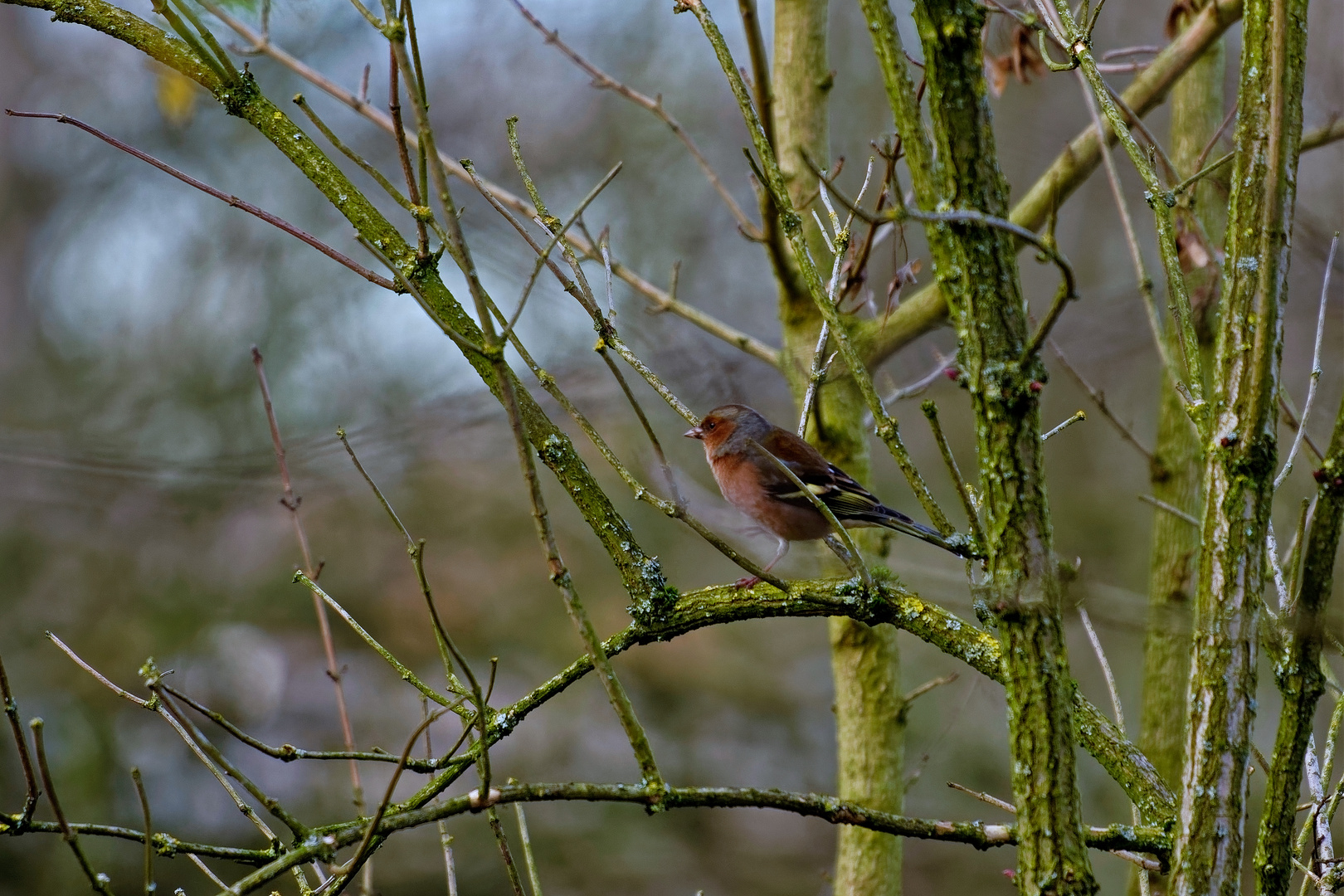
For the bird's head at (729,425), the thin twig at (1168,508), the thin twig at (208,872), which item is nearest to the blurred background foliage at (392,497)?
the bird's head at (729,425)

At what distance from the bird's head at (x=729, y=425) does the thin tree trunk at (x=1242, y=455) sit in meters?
2.55

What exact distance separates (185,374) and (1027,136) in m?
6.83

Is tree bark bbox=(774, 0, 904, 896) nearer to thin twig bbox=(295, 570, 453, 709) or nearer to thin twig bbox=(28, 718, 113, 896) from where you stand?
thin twig bbox=(295, 570, 453, 709)

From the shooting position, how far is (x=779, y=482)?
385 centimetres

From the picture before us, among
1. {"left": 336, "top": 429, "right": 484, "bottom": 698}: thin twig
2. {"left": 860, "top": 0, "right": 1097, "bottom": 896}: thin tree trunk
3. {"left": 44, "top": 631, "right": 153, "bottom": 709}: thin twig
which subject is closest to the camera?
{"left": 860, "top": 0, "right": 1097, "bottom": 896}: thin tree trunk

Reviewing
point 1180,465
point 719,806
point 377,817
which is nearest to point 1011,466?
point 719,806

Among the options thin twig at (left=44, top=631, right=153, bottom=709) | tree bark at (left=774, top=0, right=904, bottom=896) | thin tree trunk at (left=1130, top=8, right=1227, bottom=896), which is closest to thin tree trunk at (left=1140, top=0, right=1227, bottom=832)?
thin tree trunk at (left=1130, top=8, right=1227, bottom=896)

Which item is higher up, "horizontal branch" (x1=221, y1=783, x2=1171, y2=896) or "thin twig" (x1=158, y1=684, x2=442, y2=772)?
"thin twig" (x1=158, y1=684, x2=442, y2=772)

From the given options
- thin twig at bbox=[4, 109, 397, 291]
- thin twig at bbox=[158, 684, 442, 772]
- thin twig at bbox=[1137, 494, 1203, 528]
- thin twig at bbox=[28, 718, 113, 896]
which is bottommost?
thin twig at bbox=[28, 718, 113, 896]

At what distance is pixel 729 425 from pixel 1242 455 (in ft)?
8.99

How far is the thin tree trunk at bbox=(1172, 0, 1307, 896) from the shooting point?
4.87 ft

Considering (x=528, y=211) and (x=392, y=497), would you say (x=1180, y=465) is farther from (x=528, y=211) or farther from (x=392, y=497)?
(x=392, y=497)

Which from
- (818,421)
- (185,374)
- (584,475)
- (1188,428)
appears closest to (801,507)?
(818,421)

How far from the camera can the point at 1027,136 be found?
868 cm
